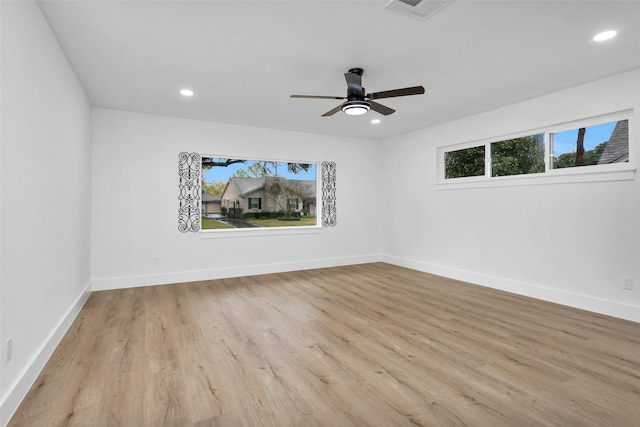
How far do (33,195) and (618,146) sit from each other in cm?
537

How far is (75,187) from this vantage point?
11.3ft

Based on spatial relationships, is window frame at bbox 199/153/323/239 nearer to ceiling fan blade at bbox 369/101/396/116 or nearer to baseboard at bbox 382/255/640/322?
baseboard at bbox 382/255/640/322

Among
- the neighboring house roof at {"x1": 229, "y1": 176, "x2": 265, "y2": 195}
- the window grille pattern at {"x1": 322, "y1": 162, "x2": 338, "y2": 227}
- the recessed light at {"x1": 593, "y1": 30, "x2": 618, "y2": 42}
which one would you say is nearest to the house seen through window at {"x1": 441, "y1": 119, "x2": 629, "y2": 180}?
the recessed light at {"x1": 593, "y1": 30, "x2": 618, "y2": 42}

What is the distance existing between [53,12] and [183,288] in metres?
3.40

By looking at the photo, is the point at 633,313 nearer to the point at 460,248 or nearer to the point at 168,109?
the point at 460,248

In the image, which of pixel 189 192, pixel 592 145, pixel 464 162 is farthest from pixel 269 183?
pixel 592 145

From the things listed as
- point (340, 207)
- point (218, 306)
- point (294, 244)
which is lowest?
point (218, 306)

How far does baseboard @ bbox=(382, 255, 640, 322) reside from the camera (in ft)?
11.3

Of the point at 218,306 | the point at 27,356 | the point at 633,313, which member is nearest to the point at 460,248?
the point at 633,313

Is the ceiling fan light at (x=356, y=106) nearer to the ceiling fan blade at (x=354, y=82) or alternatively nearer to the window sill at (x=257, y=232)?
the ceiling fan blade at (x=354, y=82)

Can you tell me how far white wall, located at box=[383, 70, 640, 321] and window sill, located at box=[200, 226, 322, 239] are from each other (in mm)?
1897

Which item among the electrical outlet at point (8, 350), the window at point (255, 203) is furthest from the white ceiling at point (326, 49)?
the electrical outlet at point (8, 350)

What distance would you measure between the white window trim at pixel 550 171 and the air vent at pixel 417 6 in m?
2.71

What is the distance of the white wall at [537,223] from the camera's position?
3463mm
